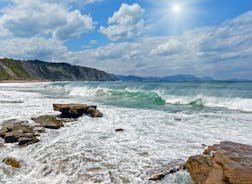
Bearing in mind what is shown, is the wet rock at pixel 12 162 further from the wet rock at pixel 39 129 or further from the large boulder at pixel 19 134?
the wet rock at pixel 39 129

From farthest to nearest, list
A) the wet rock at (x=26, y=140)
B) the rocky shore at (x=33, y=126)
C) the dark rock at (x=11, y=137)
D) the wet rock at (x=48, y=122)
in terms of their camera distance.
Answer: the wet rock at (x=48, y=122), the dark rock at (x=11, y=137), the rocky shore at (x=33, y=126), the wet rock at (x=26, y=140)

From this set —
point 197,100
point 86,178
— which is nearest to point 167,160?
point 86,178

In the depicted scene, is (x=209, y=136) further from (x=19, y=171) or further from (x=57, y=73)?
(x=57, y=73)

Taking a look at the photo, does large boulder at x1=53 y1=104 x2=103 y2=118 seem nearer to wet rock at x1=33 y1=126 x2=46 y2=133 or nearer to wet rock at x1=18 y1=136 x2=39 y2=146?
wet rock at x1=33 y1=126 x2=46 y2=133

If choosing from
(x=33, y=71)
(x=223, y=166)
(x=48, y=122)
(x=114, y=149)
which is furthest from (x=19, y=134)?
(x=33, y=71)

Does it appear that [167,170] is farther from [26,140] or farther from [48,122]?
[48,122]

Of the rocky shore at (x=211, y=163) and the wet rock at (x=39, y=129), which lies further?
the wet rock at (x=39, y=129)

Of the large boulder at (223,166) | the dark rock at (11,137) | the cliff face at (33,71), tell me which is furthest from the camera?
the cliff face at (33,71)

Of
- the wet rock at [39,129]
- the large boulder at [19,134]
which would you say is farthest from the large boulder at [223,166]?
the wet rock at [39,129]

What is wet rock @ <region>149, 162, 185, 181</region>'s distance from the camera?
683 cm

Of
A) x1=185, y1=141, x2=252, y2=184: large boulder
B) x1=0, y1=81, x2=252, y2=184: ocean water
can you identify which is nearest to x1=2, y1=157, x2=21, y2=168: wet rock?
x1=0, y1=81, x2=252, y2=184: ocean water

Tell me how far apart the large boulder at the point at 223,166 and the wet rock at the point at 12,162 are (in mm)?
5026

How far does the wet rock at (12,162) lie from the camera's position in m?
8.14

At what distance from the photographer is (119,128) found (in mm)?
12664
